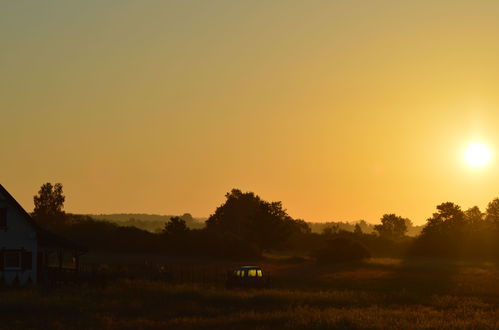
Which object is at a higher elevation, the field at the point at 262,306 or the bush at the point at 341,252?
the bush at the point at 341,252

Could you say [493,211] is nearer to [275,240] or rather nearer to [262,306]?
[275,240]

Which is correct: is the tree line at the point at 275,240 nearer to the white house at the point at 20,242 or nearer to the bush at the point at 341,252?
the bush at the point at 341,252

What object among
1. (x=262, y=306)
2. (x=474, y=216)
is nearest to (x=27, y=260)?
(x=262, y=306)

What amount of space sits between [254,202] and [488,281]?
11183 cm

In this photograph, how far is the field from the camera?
110 ft

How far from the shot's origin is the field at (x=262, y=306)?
33.7m

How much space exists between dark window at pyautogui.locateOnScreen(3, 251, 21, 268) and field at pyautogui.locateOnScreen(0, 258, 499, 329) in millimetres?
6907

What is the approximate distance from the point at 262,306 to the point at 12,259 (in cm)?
2495

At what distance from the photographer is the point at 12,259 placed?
59938mm

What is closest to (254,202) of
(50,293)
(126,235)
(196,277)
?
(126,235)

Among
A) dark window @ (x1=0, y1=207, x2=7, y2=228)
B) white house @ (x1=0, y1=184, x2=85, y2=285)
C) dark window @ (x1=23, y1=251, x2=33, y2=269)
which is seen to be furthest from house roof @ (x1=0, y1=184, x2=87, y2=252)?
dark window @ (x1=23, y1=251, x2=33, y2=269)

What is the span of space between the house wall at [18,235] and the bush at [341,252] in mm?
41188

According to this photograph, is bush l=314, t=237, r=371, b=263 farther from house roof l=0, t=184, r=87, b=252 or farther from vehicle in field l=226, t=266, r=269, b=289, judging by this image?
house roof l=0, t=184, r=87, b=252

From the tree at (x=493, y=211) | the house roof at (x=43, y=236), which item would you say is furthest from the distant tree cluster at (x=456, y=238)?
the house roof at (x=43, y=236)
